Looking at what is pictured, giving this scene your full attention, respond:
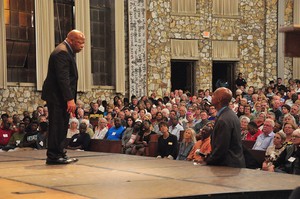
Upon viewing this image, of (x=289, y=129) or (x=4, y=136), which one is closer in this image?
(x=289, y=129)

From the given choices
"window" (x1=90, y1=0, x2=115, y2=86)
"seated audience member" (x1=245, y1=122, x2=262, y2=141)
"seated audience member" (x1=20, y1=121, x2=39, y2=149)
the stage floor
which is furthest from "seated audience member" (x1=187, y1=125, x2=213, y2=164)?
"window" (x1=90, y1=0, x2=115, y2=86)

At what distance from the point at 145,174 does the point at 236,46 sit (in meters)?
21.4

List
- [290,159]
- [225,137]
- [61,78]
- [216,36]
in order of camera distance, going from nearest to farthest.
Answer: [225,137] → [61,78] → [290,159] → [216,36]

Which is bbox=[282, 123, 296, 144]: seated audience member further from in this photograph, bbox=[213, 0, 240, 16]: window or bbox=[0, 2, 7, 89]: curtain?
bbox=[213, 0, 240, 16]: window

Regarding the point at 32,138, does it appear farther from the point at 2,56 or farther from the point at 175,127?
the point at 2,56

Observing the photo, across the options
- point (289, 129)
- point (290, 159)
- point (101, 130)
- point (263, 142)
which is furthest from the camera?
point (101, 130)

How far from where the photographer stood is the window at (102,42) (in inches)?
995

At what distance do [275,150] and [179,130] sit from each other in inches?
205

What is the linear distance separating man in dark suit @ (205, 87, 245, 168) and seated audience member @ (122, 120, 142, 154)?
251 inches

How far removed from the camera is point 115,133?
1582 centimetres

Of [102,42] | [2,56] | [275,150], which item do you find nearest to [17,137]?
[2,56]

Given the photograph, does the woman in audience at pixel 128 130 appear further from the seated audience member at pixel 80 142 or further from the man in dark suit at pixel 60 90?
the man in dark suit at pixel 60 90

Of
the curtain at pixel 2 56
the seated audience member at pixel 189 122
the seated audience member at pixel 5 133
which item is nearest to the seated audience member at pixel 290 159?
the seated audience member at pixel 189 122

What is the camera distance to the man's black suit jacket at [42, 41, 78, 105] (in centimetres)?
791
